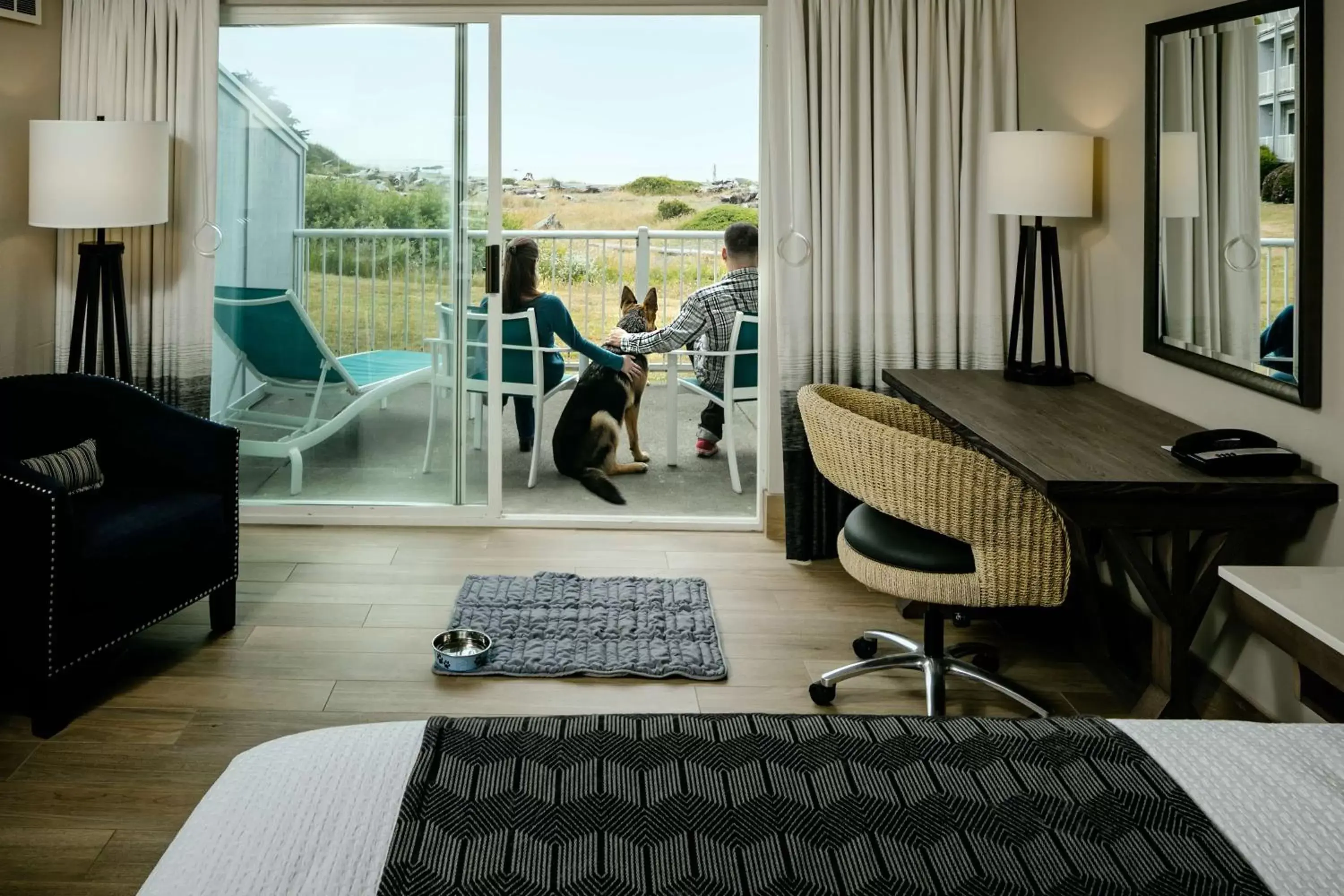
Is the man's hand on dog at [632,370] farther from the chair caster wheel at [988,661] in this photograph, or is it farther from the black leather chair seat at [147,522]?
the chair caster wheel at [988,661]

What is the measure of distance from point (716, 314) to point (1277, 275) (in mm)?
3142

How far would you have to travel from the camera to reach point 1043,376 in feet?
12.4

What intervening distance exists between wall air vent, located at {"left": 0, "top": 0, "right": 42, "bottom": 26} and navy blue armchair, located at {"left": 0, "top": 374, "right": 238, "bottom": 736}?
1.40 metres

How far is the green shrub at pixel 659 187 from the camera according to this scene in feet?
20.9

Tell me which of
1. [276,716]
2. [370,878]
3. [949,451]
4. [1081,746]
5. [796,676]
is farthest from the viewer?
[796,676]

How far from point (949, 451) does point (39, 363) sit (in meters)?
3.30

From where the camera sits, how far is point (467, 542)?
4.61m

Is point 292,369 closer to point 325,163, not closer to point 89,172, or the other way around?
point 325,163

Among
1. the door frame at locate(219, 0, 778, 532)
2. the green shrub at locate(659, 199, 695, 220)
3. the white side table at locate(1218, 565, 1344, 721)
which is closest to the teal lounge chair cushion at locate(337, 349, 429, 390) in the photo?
the door frame at locate(219, 0, 778, 532)

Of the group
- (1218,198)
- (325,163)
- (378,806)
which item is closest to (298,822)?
(378,806)

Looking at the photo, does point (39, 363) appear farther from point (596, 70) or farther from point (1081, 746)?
point (1081, 746)

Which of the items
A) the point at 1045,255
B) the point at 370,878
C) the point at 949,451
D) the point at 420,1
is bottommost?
the point at 370,878

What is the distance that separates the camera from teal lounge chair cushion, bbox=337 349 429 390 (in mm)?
4805

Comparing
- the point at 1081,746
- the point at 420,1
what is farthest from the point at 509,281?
the point at 1081,746
